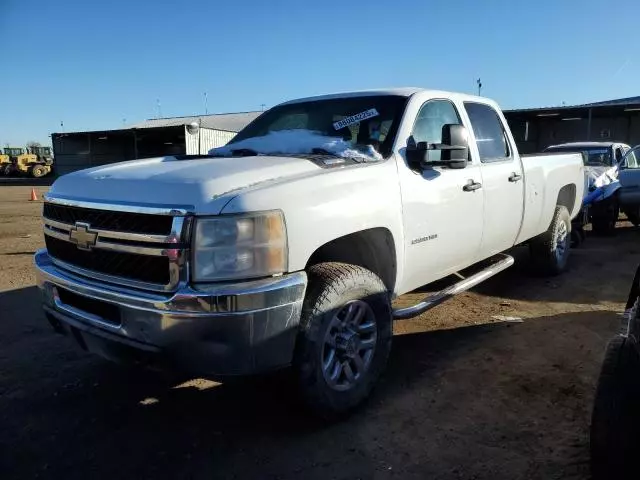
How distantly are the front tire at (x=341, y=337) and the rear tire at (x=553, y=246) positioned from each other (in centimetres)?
372

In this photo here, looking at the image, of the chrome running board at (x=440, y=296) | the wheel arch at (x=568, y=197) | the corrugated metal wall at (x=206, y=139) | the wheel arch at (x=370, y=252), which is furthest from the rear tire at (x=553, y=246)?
the corrugated metal wall at (x=206, y=139)

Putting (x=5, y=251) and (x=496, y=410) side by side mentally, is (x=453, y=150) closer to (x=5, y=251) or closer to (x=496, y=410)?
(x=496, y=410)

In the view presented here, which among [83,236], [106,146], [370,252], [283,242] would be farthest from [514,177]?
[106,146]

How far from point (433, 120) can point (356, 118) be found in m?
0.67

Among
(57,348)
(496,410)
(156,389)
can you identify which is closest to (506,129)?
(496,410)

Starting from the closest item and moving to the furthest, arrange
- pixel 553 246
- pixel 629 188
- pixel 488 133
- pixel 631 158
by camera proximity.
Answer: pixel 488 133 < pixel 553 246 < pixel 629 188 < pixel 631 158

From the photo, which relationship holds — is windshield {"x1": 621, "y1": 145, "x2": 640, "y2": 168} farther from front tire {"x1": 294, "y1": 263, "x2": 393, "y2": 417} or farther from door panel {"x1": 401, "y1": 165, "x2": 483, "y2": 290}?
front tire {"x1": 294, "y1": 263, "x2": 393, "y2": 417}

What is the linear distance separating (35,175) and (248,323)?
50114 millimetres

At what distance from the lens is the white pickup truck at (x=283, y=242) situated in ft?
8.30

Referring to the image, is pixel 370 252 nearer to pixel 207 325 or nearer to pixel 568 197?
pixel 207 325

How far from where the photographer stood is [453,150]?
3.70m

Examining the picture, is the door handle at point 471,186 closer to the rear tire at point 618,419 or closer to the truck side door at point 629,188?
the rear tire at point 618,419

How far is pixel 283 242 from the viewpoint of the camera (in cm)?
265

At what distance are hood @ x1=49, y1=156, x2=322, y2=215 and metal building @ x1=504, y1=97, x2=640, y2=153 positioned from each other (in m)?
28.6
